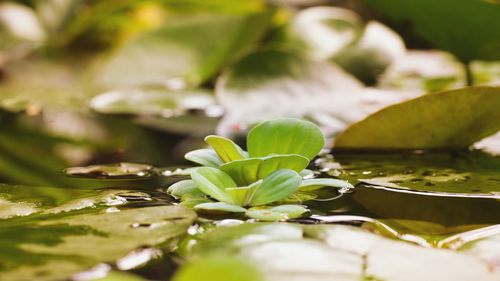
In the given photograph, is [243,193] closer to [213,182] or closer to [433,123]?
[213,182]

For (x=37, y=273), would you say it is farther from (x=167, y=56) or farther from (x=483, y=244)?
(x=167, y=56)

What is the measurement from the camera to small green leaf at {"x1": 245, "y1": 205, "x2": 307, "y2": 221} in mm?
432

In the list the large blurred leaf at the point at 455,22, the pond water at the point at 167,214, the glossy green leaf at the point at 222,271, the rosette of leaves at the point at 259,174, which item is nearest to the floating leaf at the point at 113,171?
the pond water at the point at 167,214

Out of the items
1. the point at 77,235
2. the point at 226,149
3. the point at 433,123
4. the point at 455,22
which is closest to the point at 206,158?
the point at 226,149

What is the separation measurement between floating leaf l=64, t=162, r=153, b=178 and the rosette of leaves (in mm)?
110

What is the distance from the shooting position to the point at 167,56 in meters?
1.47

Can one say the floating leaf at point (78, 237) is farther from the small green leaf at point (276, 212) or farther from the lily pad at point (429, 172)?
the lily pad at point (429, 172)

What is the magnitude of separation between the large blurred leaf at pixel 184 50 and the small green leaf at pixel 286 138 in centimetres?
86

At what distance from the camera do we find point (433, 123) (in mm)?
671

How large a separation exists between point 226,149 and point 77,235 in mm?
144

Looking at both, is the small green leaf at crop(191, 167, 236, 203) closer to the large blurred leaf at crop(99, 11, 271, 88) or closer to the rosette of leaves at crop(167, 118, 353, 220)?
the rosette of leaves at crop(167, 118, 353, 220)

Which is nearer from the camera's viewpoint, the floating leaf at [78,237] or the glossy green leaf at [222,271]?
the glossy green leaf at [222,271]

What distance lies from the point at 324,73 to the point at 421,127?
466mm

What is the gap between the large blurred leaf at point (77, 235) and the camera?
0.34 meters
